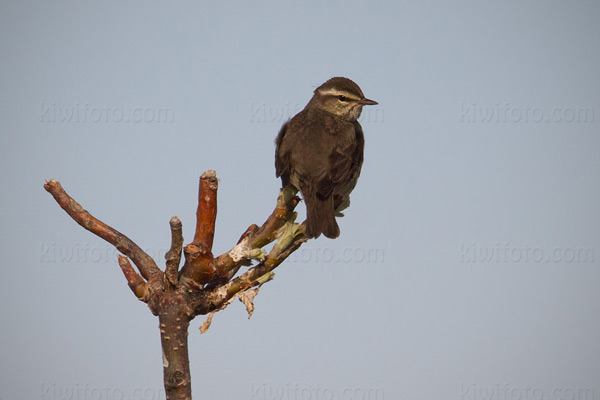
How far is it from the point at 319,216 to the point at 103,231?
1920mm

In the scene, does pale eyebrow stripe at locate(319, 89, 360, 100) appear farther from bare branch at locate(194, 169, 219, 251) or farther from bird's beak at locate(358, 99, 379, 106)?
bare branch at locate(194, 169, 219, 251)

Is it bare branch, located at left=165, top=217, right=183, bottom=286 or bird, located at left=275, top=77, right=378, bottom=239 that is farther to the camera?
bird, located at left=275, top=77, right=378, bottom=239

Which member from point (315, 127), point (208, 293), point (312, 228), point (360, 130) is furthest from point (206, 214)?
point (360, 130)

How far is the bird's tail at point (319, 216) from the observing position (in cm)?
543

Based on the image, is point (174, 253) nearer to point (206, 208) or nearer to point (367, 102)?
point (206, 208)

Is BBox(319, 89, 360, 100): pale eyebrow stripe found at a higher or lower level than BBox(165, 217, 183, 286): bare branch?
higher

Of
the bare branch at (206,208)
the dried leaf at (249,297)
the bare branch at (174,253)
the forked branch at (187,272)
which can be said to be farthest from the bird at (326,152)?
the bare branch at (174,253)

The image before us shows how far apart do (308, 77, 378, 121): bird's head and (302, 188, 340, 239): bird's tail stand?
1.42m

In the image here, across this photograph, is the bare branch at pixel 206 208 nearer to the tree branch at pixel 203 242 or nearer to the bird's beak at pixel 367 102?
the tree branch at pixel 203 242

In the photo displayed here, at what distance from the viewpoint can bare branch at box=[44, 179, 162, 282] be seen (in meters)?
4.90

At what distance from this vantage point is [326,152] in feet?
20.5

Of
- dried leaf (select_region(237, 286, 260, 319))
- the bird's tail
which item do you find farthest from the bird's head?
dried leaf (select_region(237, 286, 260, 319))

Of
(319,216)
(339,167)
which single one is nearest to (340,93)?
(339,167)

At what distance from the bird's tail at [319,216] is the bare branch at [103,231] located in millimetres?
1360
